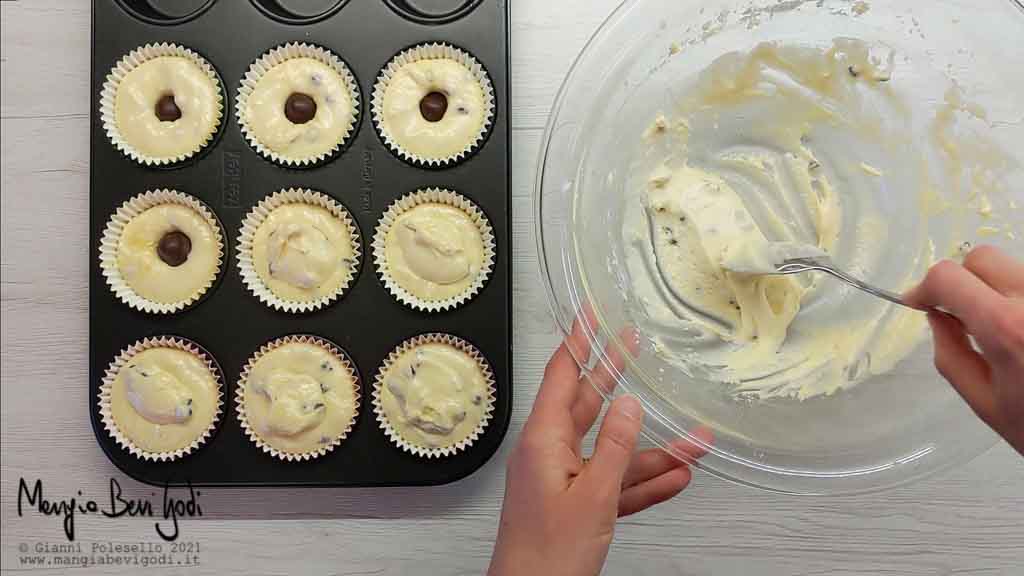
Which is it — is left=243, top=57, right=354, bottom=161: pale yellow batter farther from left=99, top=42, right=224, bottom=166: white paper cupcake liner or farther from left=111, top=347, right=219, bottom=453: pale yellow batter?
left=111, top=347, right=219, bottom=453: pale yellow batter

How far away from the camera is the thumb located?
0.93 metres

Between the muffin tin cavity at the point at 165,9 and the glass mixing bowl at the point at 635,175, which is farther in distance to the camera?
the muffin tin cavity at the point at 165,9

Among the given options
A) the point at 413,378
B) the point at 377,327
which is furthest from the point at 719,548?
the point at 377,327

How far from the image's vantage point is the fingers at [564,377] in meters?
1.03

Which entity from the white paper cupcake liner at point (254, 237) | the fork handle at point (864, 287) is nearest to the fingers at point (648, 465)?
the fork handle at point (864, 287)

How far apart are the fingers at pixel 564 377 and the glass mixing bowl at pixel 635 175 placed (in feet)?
0.05

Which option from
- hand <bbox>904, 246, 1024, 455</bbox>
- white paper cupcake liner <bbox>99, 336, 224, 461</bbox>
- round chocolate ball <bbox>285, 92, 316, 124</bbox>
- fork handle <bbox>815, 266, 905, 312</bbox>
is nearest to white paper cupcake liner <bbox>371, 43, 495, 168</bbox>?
round chocolate ball <bbox>285, 92, 316, 124</bbox>

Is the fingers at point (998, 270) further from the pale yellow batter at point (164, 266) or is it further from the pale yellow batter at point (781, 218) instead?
the pale yellow batter at point (164, 266)

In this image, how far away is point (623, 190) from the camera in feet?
3.72

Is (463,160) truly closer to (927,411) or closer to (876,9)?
(876,9)

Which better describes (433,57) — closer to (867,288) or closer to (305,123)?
(305,123)

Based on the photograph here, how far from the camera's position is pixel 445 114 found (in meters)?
1.32

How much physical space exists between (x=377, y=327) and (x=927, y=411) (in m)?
0.92

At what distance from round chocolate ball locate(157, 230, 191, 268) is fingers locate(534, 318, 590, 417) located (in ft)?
2.55
